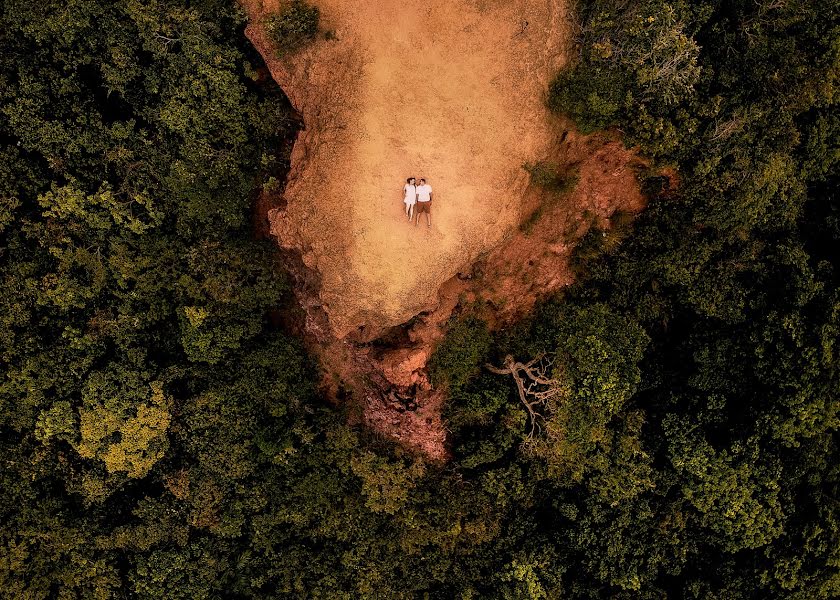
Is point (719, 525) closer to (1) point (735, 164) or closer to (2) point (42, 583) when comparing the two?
(1) point (735, 164)

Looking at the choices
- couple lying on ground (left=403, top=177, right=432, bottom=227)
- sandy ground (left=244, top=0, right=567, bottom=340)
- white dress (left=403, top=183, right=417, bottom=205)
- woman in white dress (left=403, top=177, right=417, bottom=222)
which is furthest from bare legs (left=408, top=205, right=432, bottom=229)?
white dress (left=403, top=183, right=417, bottom=205)

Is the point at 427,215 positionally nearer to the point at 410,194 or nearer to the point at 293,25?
the point at 410,194

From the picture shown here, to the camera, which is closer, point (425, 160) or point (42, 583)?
point (425, 160)

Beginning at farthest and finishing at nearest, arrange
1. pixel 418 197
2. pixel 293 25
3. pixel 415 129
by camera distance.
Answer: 1. pixel 293 25
2. pixel 415 129
3. pixel 418 197

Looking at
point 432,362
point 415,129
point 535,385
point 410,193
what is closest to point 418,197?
point 410,193

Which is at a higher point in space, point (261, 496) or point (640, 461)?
point (261, 496)

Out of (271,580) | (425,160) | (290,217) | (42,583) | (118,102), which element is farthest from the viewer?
(271,580)

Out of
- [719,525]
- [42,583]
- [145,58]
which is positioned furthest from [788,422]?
[42,583]
